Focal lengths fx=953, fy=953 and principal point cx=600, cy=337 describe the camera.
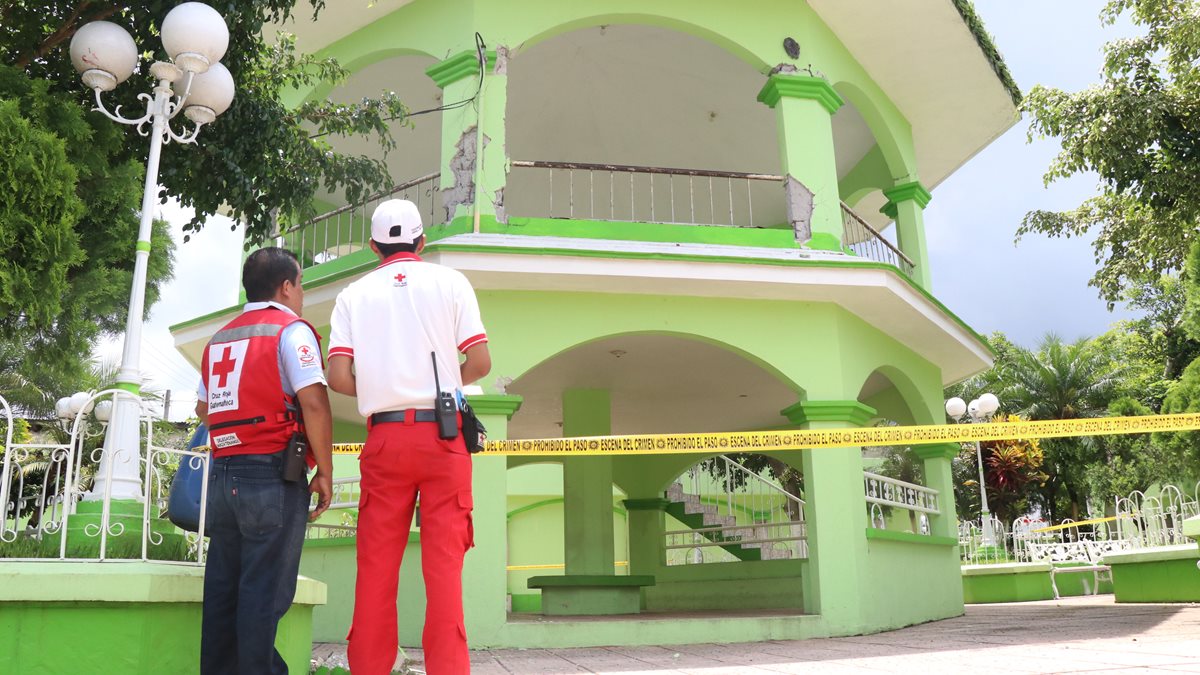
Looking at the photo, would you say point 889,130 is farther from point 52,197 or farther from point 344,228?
point 52,197

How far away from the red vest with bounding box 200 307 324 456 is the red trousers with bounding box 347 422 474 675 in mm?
439

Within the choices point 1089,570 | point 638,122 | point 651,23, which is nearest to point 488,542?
point 651,23

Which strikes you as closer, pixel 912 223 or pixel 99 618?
pixel 99 618

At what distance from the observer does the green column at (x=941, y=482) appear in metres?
11.2

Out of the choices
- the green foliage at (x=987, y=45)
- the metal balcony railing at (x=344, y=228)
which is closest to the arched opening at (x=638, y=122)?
the metal balcony railing at (x=344, y=228)

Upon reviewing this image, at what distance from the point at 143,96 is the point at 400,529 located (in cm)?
354

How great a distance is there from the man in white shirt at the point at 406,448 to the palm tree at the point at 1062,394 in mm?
30825

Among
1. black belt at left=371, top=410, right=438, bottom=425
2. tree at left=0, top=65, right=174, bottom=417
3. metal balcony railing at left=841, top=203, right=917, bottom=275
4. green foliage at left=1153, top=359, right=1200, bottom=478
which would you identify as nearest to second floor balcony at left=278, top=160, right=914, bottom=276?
metal balcony railing at left=841, top=203, right=917, bottom=275

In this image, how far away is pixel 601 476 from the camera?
11.9m

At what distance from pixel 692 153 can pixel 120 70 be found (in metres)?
9.06

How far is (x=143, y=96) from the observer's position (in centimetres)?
539

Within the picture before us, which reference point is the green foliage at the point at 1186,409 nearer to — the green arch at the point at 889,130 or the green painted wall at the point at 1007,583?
the green painted wall at the point at 1007,583

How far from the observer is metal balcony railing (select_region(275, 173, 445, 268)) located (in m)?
9.84

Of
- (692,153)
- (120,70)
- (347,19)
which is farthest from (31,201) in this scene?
(692,153)
